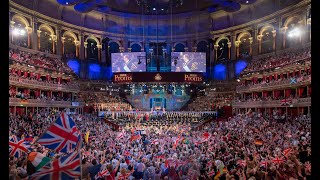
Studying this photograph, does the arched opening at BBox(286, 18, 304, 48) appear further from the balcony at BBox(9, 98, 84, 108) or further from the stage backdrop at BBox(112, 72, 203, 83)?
the balcony at BBox(9, 98, 84, 108)

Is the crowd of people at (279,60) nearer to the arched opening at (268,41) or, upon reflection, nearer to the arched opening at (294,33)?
the arched opening at (294,33)

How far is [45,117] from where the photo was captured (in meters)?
35.2

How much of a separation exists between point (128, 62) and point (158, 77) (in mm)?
5750

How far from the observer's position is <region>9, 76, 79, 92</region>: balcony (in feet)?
119

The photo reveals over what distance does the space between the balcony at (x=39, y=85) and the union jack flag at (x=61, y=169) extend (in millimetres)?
32117

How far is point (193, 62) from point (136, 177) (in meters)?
37.1

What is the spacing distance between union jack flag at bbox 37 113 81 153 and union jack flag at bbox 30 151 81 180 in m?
1.54

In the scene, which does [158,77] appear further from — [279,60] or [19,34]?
[19,34]

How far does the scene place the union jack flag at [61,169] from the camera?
698 cm

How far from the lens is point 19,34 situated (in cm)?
4447

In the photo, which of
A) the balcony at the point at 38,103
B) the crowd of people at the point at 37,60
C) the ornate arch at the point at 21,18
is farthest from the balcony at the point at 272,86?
the ornate arch at the point at 21,18

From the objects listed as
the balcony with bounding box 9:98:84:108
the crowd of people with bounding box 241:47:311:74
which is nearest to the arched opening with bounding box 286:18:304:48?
the crowd of people with bounding box 241:47:311:74

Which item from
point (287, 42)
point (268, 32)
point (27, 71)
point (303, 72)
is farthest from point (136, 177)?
point (268, 32)
